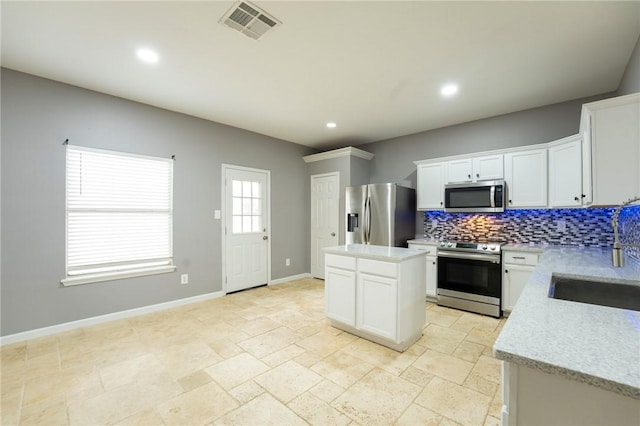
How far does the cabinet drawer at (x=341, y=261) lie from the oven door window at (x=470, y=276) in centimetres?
167

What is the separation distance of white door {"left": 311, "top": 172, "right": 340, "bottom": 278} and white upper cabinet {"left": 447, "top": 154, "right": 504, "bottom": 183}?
193 cm

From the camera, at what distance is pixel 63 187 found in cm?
306

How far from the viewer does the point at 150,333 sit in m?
3.00

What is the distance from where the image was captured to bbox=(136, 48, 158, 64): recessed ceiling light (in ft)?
8.08

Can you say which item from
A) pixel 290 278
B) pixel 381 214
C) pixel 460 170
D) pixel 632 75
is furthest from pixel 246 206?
pixel 632 75

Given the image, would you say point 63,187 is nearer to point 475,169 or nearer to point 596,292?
point 596,292

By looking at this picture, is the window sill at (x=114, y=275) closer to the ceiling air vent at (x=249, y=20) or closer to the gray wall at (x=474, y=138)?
the ceiling air vent at (x=249, y=20)

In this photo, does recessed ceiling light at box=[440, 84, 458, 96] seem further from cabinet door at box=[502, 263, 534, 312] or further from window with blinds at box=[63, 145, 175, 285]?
window with blinds at box=[63, 145, 175, 285]

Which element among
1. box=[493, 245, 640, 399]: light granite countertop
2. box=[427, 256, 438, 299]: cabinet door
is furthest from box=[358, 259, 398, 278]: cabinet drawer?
box=[427, 256, 438, 299]: cabinet door

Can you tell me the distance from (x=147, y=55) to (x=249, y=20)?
44.0 inches

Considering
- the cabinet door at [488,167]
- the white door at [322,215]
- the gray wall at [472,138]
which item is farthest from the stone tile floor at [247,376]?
the gray wall at [472,138]

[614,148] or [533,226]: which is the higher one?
[614,148]

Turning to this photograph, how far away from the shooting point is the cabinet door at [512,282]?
3.29 m

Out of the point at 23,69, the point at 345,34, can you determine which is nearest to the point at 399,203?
the point at 345,34
